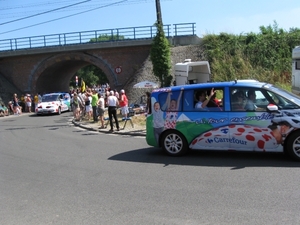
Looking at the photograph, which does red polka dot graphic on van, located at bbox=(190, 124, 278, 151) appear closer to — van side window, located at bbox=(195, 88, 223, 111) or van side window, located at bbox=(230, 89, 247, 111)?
van side window, located at bbox=(230, 89, 247, 111)

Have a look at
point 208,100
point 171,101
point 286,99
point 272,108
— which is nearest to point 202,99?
point 208,100

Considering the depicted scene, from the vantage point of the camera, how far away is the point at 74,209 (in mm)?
5676

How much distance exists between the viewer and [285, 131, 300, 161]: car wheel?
7.94m

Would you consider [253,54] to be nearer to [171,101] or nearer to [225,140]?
[171,101]

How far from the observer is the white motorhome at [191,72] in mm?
20922

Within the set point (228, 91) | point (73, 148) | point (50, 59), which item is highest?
point (50, 59)

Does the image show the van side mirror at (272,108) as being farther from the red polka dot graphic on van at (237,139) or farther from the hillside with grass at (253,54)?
the hillside with grass at (253,54)

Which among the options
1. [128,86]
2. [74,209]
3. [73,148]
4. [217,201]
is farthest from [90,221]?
[128,86]

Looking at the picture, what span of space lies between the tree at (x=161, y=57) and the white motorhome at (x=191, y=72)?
4.66m

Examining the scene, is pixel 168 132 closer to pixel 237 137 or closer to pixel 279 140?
pixel 237 137

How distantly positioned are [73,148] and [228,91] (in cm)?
567

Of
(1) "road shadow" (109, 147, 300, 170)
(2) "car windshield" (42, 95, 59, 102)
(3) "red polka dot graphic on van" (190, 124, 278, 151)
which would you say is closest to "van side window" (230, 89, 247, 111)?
(3) "red polka dot graphic on van" (190, 124, 278, 151)

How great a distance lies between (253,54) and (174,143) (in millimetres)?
21426

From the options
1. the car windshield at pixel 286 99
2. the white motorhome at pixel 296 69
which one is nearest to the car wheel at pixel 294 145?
the car windshield at pixel 286 99
